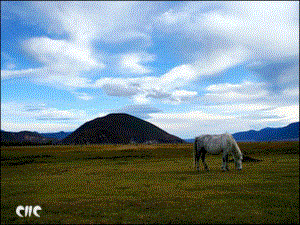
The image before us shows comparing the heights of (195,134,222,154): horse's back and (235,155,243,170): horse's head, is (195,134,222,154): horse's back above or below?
above

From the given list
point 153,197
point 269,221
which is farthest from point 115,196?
point 269,221

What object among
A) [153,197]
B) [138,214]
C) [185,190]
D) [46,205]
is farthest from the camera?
[185,190]

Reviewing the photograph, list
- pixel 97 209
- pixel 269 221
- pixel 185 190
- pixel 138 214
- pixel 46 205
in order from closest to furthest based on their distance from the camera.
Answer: pixel 269 221 < pixel 138 214 < pixel 97 209 < pixel 46 205 < pixel 185 190

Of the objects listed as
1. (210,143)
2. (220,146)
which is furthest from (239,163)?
(210,143)

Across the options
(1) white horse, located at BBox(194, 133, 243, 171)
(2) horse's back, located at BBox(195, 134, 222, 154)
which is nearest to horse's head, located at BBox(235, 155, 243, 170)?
(1) white horse, located at BBox(194, 133, 243, 171)

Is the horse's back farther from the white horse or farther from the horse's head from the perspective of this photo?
the horse's head

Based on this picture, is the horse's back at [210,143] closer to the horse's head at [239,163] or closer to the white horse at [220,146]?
the white horse at [220,146]

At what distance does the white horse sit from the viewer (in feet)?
78.2

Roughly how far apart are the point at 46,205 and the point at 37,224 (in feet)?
8.97

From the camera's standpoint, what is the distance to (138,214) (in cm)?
948

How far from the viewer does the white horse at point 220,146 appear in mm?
23844

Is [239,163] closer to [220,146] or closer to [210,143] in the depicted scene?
[220,146]

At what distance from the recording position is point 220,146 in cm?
2445

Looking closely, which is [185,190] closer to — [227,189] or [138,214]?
[227,189]
